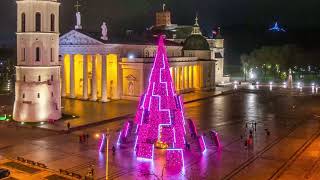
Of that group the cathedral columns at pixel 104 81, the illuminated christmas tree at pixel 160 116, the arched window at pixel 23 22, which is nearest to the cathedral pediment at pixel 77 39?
the cathedral columns at pixel 104 81

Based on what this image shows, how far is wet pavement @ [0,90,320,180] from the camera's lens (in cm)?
3114

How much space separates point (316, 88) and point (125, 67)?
1709 inches

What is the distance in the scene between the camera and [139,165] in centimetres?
3272

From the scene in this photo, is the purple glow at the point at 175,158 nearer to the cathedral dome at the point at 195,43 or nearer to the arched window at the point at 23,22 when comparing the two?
the arched window at the point at 23,22

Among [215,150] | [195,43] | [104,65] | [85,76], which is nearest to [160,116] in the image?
[215,150]

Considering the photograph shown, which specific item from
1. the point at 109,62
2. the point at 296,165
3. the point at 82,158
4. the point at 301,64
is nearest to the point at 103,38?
the point at 109,62

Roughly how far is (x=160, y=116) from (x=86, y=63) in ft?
127

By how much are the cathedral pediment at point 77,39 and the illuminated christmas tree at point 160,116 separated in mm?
34903

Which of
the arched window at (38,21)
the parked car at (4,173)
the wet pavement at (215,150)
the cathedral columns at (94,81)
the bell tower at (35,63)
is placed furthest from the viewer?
the cathedral columns at (94,81)

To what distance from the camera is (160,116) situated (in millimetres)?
34969

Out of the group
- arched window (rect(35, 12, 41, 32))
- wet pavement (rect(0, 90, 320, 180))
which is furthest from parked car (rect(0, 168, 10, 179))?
arched window (rect(35, 12, 41, 32))

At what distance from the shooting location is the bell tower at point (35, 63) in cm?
4953

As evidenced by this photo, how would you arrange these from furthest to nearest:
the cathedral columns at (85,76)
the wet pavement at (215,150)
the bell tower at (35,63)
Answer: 1. the cathedral columns at (85,76)
2. the bell tower at (35,63)
3. the wet pavement at (215,150)

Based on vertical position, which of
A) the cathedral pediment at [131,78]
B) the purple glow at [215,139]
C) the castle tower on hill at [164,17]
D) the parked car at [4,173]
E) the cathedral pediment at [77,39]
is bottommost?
the parked car at [4,173]
